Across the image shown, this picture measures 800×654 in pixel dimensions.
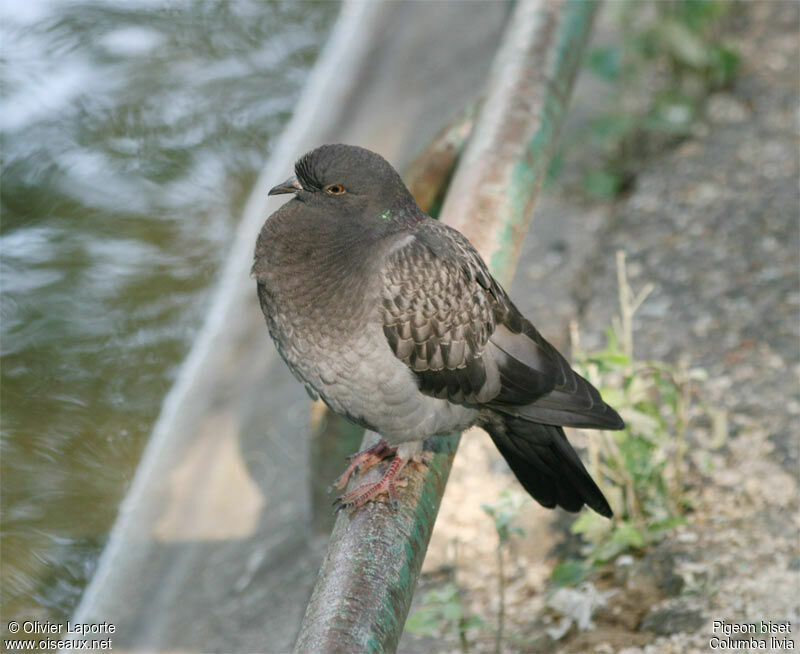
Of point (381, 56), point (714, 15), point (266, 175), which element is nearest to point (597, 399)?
point (714, 15)

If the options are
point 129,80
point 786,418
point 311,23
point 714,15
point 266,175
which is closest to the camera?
point 786,418

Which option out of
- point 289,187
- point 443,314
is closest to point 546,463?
point 443,314

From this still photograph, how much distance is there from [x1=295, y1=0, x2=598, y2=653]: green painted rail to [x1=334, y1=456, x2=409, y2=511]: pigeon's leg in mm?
30

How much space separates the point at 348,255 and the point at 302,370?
31cm

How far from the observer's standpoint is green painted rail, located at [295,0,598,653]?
1797 mm

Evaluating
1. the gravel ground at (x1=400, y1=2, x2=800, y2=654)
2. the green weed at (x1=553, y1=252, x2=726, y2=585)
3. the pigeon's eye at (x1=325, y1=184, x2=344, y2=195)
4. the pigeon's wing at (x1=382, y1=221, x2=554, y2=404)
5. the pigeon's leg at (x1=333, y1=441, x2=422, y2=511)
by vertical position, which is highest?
the pigeon's eye at (x1=325, y1=184, x2=344, y2=195)

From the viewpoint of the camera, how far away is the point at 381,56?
6797 mm

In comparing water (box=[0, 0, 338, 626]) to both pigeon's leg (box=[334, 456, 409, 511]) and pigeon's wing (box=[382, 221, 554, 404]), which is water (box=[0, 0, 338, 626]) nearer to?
pigeon's leg (box=[334, 456, 409, 511])

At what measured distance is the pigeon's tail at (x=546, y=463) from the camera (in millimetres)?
2707

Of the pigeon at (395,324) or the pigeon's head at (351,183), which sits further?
the pigeon's head at (351,183)

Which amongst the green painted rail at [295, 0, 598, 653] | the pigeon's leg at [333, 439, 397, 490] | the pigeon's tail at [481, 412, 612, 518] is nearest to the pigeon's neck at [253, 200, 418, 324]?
the green painted rail at [295, 0, 598, 653]

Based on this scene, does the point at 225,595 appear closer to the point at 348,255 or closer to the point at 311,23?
the point at 348,255

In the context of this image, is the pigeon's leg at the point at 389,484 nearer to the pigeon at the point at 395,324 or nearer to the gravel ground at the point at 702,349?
the pigeon at the point at 395,324

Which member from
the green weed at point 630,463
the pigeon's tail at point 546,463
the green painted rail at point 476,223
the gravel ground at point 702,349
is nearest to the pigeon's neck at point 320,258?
the green painted rail at point 476,223
